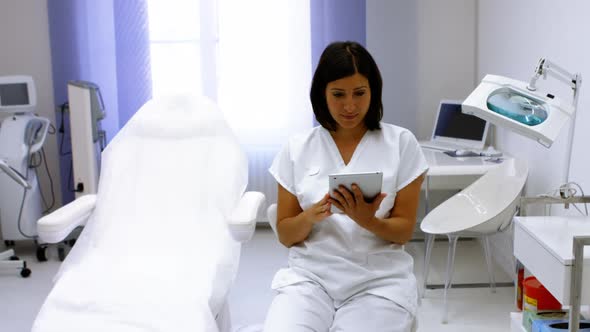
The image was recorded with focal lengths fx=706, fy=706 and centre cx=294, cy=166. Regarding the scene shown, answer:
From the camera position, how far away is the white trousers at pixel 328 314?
5.69ft

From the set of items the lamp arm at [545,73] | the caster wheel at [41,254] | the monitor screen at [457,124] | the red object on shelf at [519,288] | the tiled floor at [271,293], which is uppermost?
the lamp arm at [545,73]

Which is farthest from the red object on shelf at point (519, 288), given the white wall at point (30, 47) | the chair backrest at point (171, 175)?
the white wall at point (30, 47)

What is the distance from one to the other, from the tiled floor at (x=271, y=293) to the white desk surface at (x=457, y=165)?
0.58 metres

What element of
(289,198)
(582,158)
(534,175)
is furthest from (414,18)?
(289,198)

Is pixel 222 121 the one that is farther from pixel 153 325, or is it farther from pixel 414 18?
pixel 414 18

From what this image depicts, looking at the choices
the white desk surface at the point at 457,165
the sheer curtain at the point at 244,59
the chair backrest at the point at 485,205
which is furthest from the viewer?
the sheer curtain at the point at 244,59

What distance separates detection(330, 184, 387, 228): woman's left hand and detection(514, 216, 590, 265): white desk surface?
1.57ft

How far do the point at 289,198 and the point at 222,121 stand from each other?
939mm

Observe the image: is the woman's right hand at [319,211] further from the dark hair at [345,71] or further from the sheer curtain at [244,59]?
the sheer curtain at [244,59]

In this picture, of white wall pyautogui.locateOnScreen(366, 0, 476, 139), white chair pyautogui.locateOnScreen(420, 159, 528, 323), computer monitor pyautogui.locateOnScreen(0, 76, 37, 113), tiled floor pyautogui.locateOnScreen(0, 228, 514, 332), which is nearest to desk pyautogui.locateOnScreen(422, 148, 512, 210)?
white chair pyautogui.locateOnScreen(420, 159, 528, 323)

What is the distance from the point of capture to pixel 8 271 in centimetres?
380

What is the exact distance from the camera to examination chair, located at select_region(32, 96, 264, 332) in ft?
6.90

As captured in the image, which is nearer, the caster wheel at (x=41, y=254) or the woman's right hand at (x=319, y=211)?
the woman's right hand at (x=319, y=211)

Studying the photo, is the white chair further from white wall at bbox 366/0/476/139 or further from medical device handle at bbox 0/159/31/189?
medical device handle at bbox 0/159/31/189
